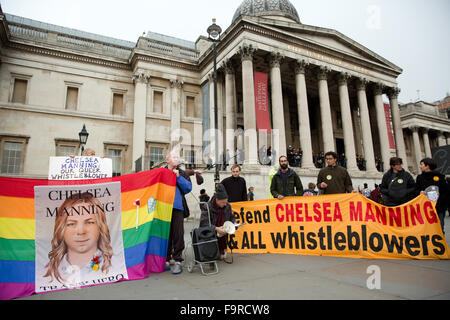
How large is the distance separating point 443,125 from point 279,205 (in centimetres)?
4410

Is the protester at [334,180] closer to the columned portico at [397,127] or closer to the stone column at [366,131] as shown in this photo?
the stone column at [366,131]

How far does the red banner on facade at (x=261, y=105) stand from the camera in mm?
17484

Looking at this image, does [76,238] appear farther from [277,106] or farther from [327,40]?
[327,40]

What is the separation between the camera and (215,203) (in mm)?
5180

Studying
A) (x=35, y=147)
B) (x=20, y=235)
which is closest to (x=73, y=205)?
(x=20, y=235)

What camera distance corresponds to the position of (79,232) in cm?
397

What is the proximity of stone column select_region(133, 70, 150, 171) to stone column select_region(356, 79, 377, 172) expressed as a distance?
18193mm

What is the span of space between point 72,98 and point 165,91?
280 inches

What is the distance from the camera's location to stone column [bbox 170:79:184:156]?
2202 cm

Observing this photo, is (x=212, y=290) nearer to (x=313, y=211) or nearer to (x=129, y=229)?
(x=129, y=229)

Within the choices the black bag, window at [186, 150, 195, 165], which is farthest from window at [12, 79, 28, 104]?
the black bag

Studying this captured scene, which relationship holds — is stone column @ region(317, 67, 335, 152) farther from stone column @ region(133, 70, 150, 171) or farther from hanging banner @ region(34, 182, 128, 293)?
hanging banner @ region(34, 182, 128, 293)

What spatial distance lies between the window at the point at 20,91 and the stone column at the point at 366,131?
87.4ft

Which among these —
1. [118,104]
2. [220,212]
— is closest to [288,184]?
[220,212]
